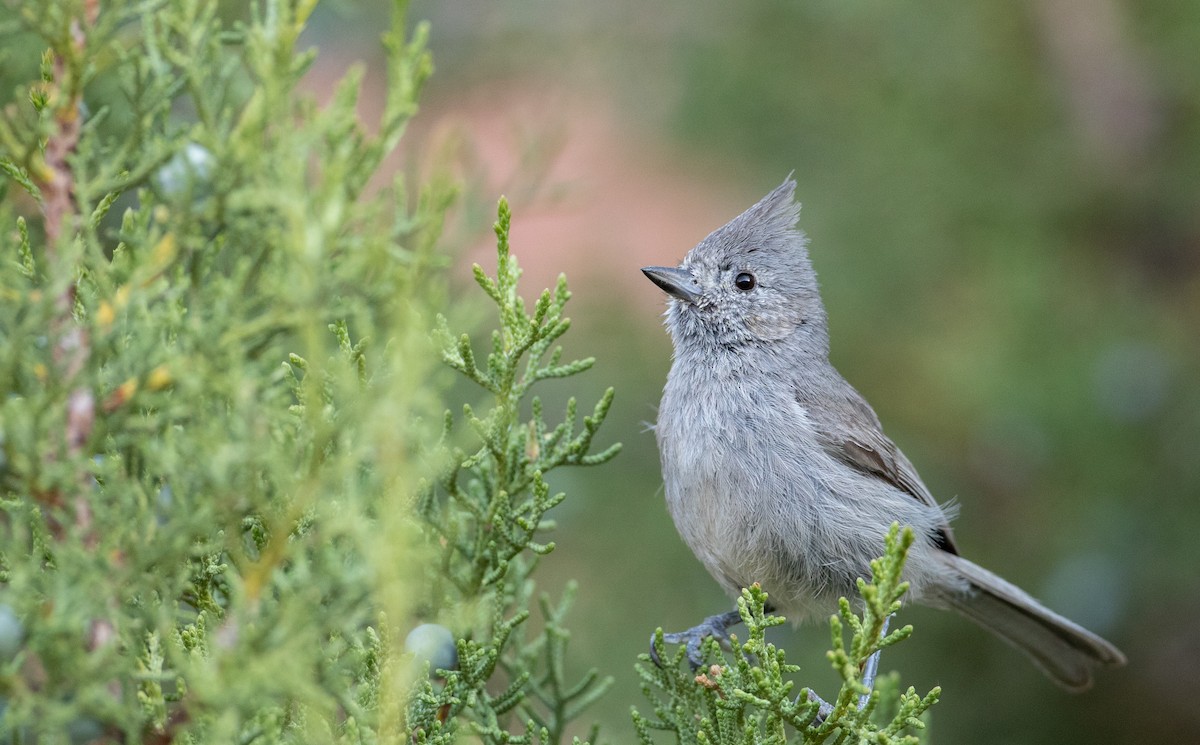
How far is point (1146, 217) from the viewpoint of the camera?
476cm

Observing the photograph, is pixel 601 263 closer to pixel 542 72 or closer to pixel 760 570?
pixel 542 72

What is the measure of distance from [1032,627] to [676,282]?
67.8 inches

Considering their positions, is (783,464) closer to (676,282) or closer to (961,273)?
(676,282)

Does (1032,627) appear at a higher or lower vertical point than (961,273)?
lower

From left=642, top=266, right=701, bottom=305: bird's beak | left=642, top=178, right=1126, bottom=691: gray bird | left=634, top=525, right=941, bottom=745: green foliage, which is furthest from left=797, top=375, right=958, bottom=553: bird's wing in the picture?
left=634, top=525, right=941, bottom=745: green foliage

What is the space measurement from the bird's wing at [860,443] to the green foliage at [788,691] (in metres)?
1.24

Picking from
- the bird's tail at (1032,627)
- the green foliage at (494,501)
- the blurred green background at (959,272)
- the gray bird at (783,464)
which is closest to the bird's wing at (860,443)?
the gray bird at (783,464)

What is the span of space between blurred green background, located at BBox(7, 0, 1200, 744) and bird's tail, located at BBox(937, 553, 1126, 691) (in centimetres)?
48

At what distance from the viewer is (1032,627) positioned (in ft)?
12.5

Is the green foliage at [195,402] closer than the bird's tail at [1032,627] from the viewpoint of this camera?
Yes

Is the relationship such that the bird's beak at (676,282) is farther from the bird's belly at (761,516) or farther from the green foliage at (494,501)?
the green foliage at (494,501)

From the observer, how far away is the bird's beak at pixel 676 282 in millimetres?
3479

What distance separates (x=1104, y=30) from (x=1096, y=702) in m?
2.89

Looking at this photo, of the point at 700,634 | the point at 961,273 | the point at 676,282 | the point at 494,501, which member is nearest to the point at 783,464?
the point at 700,634
